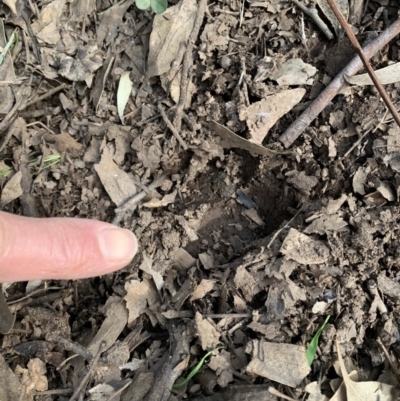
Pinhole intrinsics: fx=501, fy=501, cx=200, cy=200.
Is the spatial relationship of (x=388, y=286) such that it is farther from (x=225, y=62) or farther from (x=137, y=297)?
(x=225, y=62)

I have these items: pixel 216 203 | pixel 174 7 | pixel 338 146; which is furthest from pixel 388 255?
pixel 174 7

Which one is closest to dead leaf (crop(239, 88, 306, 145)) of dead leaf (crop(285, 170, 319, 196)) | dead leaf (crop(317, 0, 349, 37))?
dead leaf (crop(285, 170, 319, 196))

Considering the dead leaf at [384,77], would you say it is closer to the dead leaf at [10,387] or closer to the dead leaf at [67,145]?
the dead leaf at [67,145]

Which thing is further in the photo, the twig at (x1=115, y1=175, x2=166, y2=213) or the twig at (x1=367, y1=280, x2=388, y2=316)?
the twig at (x1=115, y1=175, x2=166, y2=213)

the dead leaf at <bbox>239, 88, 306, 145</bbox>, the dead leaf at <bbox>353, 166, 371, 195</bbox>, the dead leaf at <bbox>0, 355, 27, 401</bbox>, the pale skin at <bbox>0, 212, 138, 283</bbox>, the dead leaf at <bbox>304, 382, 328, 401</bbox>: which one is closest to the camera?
the pale skin at <bbox>0, 212, 138, 283</bbox>

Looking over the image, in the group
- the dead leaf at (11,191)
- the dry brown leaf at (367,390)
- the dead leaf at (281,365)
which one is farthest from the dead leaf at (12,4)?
the dry brown leaf at (367,390)

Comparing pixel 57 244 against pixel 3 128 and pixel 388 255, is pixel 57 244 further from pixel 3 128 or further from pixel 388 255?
pixel 388 255

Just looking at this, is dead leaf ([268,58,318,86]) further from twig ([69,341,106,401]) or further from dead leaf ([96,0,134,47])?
twig ([69,341,106,401])
